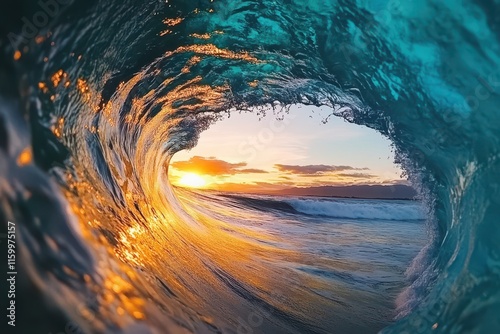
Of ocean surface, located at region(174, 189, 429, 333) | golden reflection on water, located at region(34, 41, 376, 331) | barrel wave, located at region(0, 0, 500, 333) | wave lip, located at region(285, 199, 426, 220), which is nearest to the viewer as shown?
barrel wave, located at region(0, 0, 500, 333)

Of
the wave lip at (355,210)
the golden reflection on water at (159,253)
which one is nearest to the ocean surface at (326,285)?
the golden reflection on water at (159,253)

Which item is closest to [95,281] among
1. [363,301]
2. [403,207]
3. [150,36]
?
[150,36]

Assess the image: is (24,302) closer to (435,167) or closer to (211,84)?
(435,167)

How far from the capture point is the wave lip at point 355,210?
805 inches

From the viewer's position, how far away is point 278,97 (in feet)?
20.8

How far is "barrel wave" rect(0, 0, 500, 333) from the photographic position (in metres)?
1.95

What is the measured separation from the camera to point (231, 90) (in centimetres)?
652

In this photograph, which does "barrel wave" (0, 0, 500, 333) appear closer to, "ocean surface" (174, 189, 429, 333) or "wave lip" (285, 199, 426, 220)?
"ocean surface" (174, 189, 429, 333)

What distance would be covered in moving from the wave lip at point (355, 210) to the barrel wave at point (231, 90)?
14.7 metres

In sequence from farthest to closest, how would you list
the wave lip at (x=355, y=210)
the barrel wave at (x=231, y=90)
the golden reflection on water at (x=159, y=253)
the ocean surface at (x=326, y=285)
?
the wave lip at (x=355, y=210), the ocean surface at (x=326, y=285), the golden reflection on water at (x=159, y=253), the barrel wave at (x=231, y=90)

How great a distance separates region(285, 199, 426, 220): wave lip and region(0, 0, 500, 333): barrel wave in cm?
1466

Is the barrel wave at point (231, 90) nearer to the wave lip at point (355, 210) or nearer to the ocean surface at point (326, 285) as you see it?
the ocean surface at point (326, 285)

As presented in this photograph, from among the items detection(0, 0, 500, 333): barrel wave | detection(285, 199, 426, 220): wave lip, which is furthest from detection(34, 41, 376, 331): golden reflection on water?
detection(285, 199, 426, 220): wave lip

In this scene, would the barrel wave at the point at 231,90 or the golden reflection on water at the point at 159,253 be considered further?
the golden reflection on water at the point at 159,253
